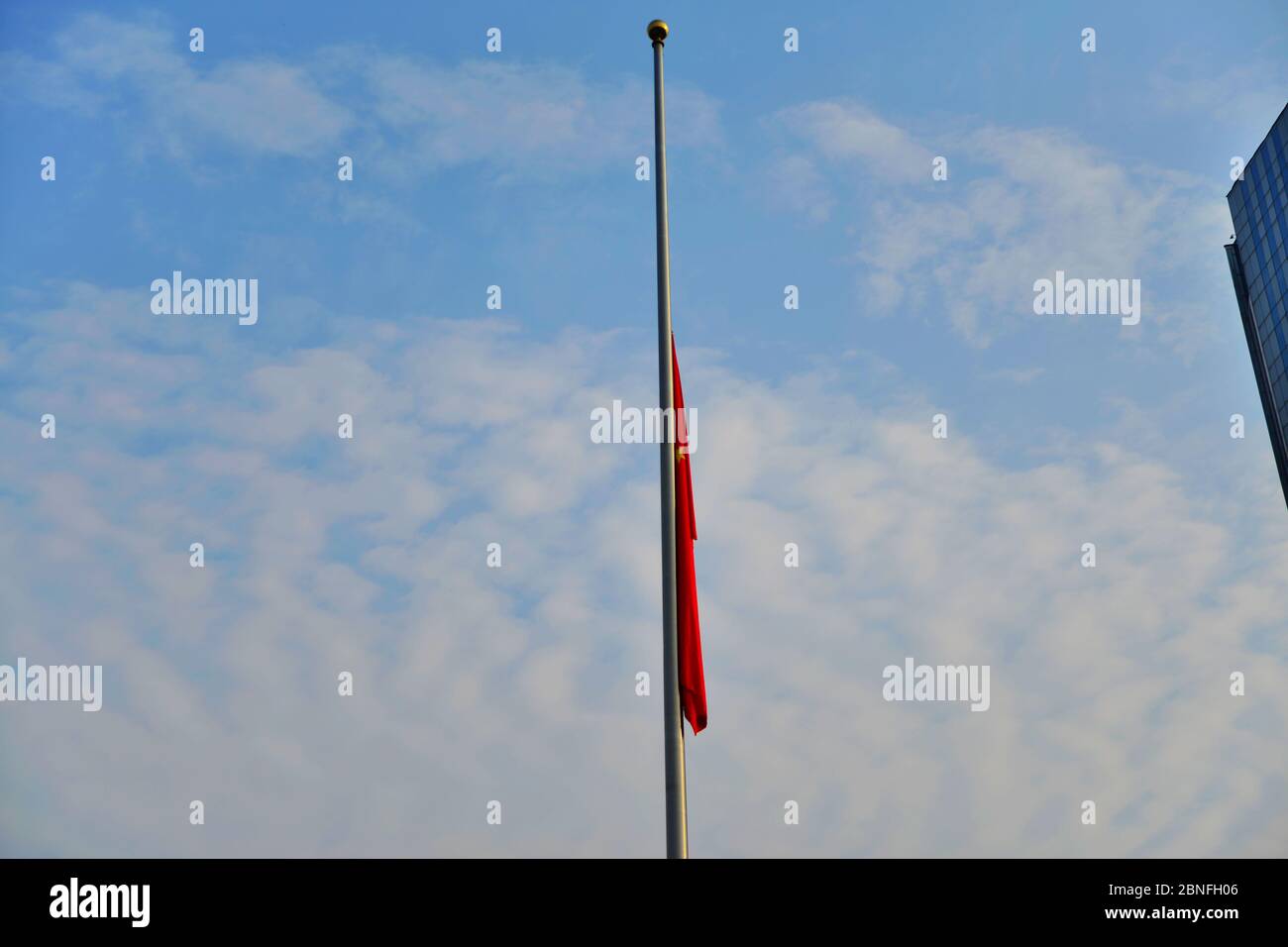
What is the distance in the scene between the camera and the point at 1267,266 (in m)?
79.4

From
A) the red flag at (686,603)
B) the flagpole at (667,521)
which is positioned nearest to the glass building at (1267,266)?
the flagpole at (667,521)

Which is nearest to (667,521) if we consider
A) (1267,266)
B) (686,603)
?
(686,603)

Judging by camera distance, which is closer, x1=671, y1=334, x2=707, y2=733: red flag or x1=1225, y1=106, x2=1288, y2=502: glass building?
x1=671, y1=334, x2=707, y2=733: red flag

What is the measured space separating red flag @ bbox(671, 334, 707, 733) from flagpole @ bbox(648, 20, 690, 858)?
12 centimetres

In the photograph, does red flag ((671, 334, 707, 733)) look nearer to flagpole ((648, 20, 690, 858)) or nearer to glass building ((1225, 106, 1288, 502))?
flagpole ((648, 20, 690, 858))

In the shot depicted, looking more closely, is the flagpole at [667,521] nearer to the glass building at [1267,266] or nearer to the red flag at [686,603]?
the red flag at [686,603]

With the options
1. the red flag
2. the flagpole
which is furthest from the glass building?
the red flag

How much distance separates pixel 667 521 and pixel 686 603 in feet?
3.43

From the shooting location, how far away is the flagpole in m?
12.6

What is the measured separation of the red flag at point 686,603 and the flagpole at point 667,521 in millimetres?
125
